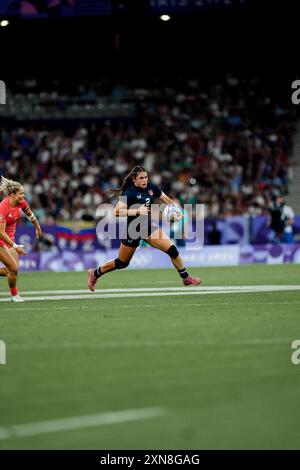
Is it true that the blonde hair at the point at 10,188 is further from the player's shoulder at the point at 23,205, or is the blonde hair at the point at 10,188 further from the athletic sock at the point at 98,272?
the athletic sock at the point at 98,272

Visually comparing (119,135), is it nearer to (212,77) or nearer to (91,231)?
(212,77)

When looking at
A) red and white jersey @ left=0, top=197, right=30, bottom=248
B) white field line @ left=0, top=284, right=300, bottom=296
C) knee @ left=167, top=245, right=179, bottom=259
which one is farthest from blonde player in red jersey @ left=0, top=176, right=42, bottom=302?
knee @ left=167, top=245, right=179, bottom=259

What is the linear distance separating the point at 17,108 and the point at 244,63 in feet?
33.5

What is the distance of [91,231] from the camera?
3222cm

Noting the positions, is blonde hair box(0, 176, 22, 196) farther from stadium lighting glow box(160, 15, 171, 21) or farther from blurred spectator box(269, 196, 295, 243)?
stadium lighting glow box(160, 15, 171, 21)

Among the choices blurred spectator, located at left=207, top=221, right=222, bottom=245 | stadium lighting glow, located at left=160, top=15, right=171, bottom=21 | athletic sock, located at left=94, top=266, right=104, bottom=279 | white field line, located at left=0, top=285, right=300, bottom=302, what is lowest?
white field line, located at left=0, top=285, right=300, bottom=302

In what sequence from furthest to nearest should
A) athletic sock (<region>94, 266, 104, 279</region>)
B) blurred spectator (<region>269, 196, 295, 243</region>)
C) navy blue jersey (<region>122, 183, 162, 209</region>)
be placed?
blurred spectator (<region>269, 196, 295, 243</region>) < athletic sock (<region>94, 266, 104, 279</region>) < navy blue jersey (<region>122, 183, 162, 209</region>)

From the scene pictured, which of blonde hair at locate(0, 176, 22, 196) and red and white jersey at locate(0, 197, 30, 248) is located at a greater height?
blonde hair at locate(0, 176, 22, 196)

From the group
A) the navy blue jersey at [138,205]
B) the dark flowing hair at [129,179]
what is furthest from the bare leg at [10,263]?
the dark flowing hair at [129,179]

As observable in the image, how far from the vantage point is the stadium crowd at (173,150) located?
36.2m

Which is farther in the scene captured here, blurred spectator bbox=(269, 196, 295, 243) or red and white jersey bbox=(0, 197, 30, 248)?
blurred spectator bbox=(269, 196, 295, 243)

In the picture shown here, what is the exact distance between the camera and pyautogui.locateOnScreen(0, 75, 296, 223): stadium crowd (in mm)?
36250

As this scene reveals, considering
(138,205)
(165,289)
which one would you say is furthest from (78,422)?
(165,289)

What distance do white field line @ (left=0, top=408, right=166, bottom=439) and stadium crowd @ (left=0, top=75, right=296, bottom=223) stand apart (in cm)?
2692
